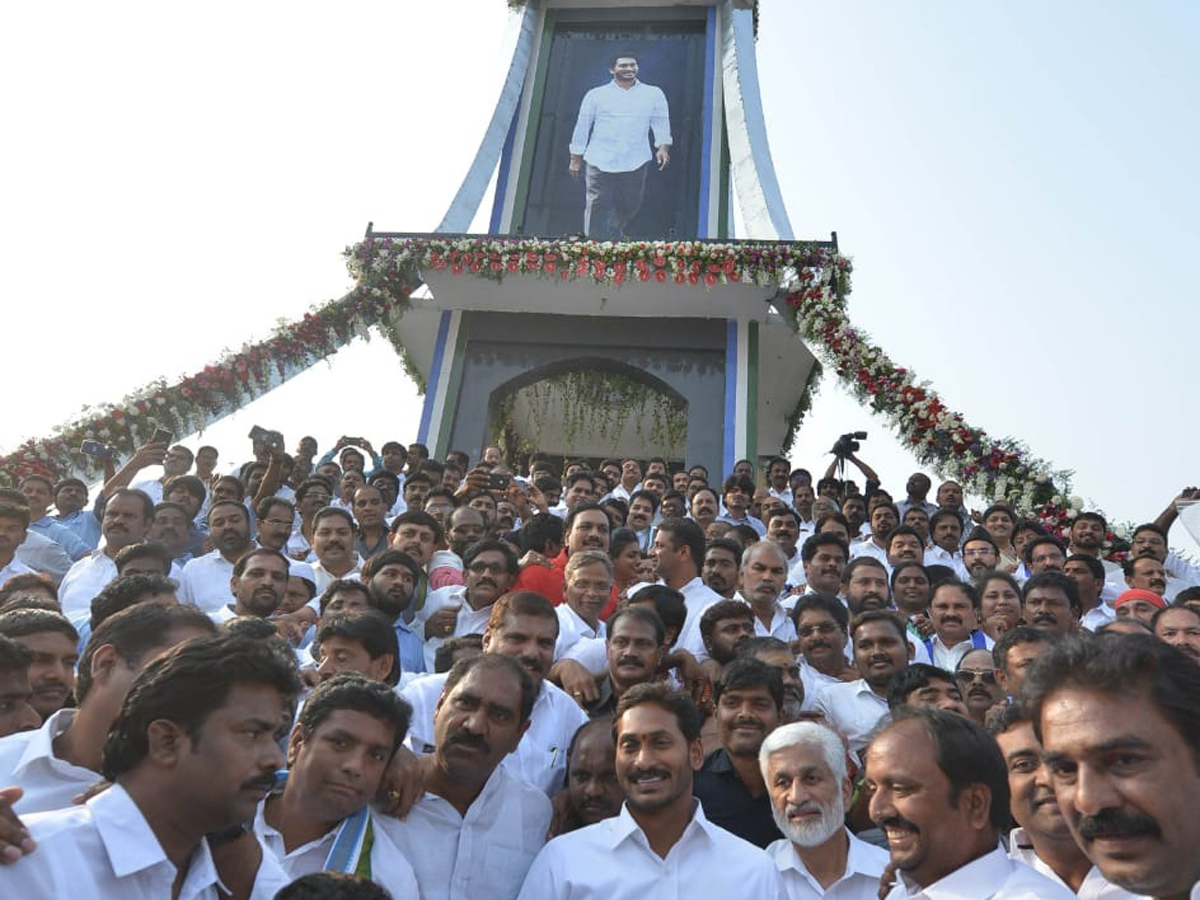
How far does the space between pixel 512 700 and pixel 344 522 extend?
3.40 metres

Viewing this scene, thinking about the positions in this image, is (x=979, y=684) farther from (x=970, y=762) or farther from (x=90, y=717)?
(x=90, y=717)

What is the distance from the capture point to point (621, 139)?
17.2 m

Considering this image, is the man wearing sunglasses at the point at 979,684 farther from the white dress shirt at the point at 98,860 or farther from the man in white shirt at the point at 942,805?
the white dress shirt at the point at 98,860

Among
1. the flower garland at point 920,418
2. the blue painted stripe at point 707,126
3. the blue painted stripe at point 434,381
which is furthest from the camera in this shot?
the blue painted stripe at point 707,126

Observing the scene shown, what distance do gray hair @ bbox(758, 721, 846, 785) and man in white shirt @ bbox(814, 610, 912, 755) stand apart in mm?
1101

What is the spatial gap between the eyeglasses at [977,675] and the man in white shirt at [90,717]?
331cm

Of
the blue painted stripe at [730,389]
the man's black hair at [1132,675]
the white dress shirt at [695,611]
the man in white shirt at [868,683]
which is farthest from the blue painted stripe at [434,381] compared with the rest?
the man's black hair at [1132,675]

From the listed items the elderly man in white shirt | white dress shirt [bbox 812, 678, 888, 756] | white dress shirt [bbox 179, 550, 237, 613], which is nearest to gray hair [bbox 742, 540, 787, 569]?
white dress shirt [bbox 812, 678, 888, 756]

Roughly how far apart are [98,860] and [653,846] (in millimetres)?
1767

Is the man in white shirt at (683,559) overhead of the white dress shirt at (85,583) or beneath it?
overhead

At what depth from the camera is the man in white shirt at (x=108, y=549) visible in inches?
222

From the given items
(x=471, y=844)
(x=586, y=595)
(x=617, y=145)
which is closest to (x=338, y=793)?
(x=471, y=844)

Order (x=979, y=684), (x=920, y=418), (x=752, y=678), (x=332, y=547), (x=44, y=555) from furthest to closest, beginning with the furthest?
(x=920, y=418) → (x=44, y=555) → (x=332, y=547) → (x=979, y=684) → (x=752, y=678)

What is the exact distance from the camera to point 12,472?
10.3 metres
